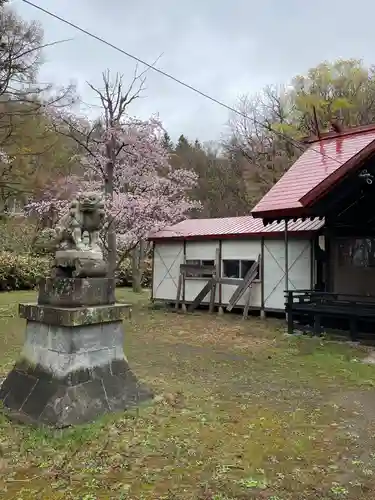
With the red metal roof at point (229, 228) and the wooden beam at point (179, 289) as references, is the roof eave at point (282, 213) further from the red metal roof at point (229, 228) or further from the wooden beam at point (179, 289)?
the wooden beam at point (179, 289)

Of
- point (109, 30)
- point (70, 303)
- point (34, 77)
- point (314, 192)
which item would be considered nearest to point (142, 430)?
point (70, 303)

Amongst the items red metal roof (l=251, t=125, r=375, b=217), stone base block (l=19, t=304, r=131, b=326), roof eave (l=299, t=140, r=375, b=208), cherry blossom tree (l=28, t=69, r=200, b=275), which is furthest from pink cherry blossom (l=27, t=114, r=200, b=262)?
stone base block (l=19, t=304, r=131, b=326)

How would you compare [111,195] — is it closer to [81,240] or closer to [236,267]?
[236,267]

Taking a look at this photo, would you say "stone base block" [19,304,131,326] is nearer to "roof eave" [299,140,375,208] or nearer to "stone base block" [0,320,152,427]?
"stone base block" [0,320,152,427]

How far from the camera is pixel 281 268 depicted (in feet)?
46.2

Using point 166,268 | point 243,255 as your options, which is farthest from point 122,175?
point 243,255

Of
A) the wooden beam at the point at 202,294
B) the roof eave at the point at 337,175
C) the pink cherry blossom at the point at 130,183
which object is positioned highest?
the pink cherry blossom at the point at 130,183

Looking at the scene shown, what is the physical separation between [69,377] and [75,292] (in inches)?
35.1

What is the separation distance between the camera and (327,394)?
612cm

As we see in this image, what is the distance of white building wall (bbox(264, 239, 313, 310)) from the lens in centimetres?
1359

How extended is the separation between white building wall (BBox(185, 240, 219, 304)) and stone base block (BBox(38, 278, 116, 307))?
10.8 metres

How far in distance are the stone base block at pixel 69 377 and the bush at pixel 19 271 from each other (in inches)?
709

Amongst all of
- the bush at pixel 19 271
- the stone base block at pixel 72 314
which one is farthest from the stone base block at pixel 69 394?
the bush at pixel 19 271

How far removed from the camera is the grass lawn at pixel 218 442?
3.47m
